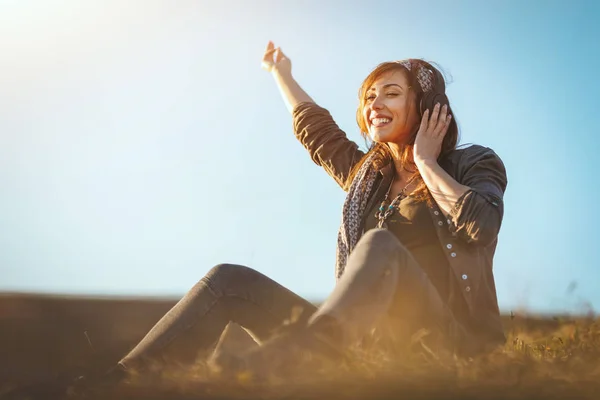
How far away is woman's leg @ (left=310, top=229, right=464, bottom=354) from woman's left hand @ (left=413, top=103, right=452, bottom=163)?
0.70 meters

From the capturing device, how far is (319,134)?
387 cm

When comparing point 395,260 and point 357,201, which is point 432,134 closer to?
point 357,201

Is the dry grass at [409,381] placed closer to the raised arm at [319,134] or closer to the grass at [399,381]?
the grass at [399,381]

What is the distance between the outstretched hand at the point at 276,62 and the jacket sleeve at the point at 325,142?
33cm

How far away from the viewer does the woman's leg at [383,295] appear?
2230 millimetres

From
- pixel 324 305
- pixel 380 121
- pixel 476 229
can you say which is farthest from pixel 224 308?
pixel 380 121

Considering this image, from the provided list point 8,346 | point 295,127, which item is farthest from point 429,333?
point 8,346

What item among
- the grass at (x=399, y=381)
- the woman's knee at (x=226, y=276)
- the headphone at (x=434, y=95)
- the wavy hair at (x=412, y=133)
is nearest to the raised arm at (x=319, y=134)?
the wavy hair at (x=412, y=133)

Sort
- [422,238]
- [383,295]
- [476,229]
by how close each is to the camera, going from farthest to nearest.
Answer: [422,238] < [476,229] < [383,295]

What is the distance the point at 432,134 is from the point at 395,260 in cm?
94

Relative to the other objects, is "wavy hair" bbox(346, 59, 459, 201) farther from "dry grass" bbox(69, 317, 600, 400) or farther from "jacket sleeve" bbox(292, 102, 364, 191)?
"dry grass" bbox(69, 317, 600, 400)

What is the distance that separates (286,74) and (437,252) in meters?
1.77

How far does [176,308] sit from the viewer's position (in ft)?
8.86

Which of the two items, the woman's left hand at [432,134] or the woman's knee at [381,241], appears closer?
the woman's knee at [381,241]
